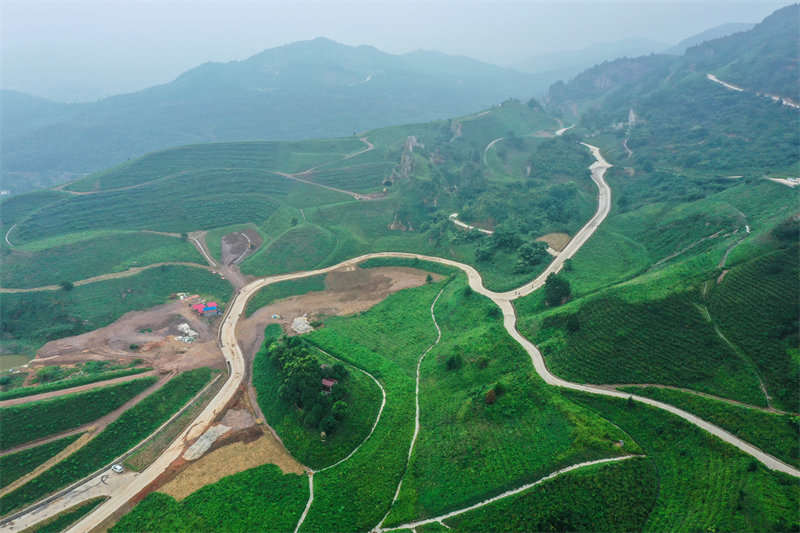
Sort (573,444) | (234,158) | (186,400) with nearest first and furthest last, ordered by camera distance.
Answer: (573,444) < (186,400) < (234,158)

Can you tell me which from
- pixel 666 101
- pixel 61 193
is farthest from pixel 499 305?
pixel 666 101

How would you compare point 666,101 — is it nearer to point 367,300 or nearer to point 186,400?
point 367,300

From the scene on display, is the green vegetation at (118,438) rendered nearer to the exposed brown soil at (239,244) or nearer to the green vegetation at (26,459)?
the green vegetation at (26,459)

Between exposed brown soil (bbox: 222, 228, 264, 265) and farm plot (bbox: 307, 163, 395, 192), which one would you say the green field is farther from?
farm plot (bbox: 307, 163, 395, 192)

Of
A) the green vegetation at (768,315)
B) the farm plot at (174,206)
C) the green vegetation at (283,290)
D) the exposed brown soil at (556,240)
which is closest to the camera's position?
the green vegetation at (768,315)

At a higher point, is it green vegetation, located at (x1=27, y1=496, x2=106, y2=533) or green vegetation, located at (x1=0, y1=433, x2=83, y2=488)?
green vegetation, located at (x1=0, y1=433, x2=83, y2=488)

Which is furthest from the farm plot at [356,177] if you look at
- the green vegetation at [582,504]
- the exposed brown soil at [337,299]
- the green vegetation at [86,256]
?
the green vegetation at [582,504]

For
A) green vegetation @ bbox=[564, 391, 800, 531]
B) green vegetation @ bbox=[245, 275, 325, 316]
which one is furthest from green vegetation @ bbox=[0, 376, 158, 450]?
green vegetation @ bbox=[564, 391, 800, 531]
